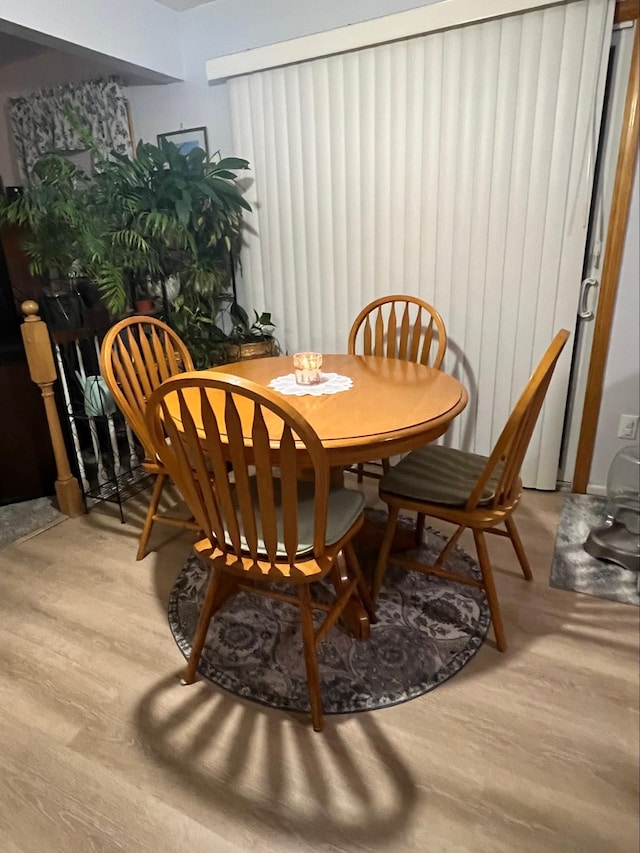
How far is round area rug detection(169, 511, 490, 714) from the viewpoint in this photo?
1364 millimetres

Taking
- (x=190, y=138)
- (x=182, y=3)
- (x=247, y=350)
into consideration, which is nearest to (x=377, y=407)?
(x=247, y=350)

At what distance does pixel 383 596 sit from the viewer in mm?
1706

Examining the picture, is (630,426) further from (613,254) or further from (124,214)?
(124,214)

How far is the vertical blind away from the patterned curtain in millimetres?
676

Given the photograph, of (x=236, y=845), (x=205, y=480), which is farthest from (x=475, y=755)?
(x=205, y=480)

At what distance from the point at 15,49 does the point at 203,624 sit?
320 centimetres

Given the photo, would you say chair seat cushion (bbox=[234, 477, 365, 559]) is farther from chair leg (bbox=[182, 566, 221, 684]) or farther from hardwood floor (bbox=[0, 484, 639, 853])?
hardwood floor (bbox=[0, 484, 639, 853])

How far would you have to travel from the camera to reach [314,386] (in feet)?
5.38

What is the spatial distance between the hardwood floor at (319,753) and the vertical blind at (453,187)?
110 cm

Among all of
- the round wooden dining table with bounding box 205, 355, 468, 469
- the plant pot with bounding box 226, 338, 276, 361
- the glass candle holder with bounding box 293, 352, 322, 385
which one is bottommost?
the plant pot with bounding box 226, 338, 276, 361

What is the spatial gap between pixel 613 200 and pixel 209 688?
2.10 metres

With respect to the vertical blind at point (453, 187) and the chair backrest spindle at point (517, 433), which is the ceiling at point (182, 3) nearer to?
the vertical blind at point (453, 187)

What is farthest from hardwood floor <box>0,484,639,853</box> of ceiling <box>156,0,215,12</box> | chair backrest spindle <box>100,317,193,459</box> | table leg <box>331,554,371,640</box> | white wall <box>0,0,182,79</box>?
ceiling <box>156,0,215,12</box>

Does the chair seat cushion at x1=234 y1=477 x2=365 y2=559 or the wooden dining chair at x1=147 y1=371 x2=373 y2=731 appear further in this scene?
the chair seat cushion at x1=234 y1=477 x2=365 y2=559
